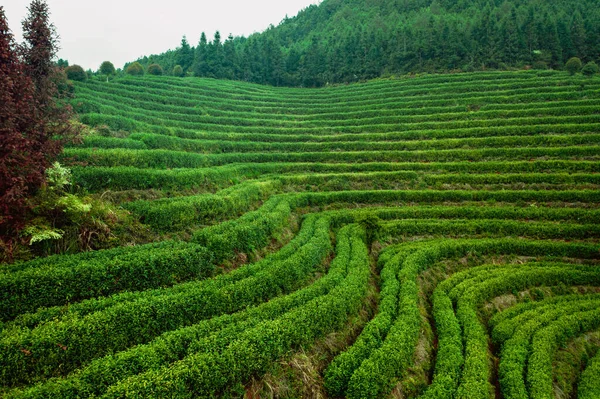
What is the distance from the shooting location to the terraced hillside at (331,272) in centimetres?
863

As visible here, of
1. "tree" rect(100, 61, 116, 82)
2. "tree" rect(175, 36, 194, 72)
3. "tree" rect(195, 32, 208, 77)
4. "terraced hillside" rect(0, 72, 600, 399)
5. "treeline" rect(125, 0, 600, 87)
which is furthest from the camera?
Answer: "tree" rect(175, 36, 194, 72)

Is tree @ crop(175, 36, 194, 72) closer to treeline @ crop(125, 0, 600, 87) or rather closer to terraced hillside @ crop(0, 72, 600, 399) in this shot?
treeline @ crop(125, 0, 600, 87)

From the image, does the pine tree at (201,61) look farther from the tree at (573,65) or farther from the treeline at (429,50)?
the tree at (573,65)

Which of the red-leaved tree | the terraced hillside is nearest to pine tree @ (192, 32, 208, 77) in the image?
the terraced hillside

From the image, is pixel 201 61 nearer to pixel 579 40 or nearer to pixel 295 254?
pixel 295 254

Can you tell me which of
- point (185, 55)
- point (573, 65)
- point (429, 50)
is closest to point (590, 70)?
point (573, 65)

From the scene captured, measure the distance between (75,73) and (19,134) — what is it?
138ft

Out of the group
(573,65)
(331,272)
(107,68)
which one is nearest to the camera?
(331,272)

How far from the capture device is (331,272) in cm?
1595

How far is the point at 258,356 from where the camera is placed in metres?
9.05

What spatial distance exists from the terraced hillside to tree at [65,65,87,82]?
4550 mm

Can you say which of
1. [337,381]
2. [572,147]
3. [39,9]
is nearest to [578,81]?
[572,147]

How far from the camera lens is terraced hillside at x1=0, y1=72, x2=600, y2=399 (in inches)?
340

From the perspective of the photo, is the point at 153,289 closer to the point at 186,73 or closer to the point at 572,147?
the point at 572,147
